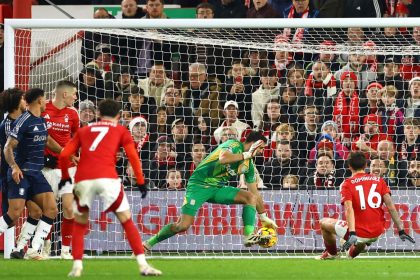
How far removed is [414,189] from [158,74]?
4182mm

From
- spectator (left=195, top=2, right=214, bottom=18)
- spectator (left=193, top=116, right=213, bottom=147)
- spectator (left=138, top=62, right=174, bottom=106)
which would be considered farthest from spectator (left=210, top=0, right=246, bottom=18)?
spectator (left=193, top=116, right=213, bottom=147)

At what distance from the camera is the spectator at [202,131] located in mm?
17328

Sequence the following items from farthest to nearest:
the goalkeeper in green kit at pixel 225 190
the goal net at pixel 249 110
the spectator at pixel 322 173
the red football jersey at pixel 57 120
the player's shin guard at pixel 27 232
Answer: the spectator at pixel 322 173, the goal net at pixel 249 110, the goalkeeper in green kit at pixel 225 190, the red football jersey at pixel 57 120, the player's shin guard at pixel 27 232

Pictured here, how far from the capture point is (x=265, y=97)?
17.5 meters

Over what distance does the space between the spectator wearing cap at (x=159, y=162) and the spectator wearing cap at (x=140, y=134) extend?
124 mm

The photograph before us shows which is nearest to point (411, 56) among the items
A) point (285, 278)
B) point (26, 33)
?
point (26, 33)

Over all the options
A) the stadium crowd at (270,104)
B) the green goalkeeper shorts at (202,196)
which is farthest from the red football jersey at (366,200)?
the stadium crowd at (270,104)

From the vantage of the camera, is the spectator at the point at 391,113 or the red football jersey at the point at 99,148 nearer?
the red football jersey at the point at 99,148

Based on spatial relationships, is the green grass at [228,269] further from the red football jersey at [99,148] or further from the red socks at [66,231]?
the red football jersey at [99,148]

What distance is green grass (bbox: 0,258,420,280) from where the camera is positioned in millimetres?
11805

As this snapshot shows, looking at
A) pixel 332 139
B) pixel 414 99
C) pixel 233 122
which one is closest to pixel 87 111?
pixel 233 122

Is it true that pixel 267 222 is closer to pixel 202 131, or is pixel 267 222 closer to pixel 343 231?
pixel 343 231

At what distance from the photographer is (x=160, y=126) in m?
17.2

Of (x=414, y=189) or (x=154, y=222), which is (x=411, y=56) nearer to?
(x=414, y=189)
